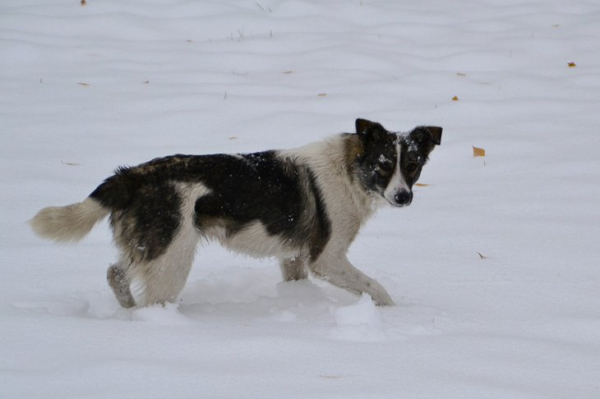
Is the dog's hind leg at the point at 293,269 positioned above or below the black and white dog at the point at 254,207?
below

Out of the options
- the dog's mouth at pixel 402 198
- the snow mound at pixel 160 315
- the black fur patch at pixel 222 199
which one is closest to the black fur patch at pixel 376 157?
the dog's mouth at pixel 402 198

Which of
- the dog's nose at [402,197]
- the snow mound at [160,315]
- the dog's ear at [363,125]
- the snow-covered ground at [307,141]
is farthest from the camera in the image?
the dog's ear at [363,125]

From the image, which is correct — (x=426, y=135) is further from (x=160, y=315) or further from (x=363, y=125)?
(x=160, y=315)

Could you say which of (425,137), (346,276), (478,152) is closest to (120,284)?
(346,276)

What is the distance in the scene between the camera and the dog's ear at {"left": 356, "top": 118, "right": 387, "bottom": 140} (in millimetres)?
5098

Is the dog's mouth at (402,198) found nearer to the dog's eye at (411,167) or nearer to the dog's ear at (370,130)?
the dog's eye at (411,167)

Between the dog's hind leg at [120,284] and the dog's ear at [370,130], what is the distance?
6.19ft

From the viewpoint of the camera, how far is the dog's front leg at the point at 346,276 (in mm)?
4855

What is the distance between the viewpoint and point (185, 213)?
4.51 meters

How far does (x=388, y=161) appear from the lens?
5.05 metres

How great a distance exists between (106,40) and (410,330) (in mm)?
8731

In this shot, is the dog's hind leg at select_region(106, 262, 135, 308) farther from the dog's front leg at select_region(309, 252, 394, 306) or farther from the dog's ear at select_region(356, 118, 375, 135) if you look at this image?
the dog's ear at select_region(356, 118, 375, 135)

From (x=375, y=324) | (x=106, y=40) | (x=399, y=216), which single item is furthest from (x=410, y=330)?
(x=106, y=40)

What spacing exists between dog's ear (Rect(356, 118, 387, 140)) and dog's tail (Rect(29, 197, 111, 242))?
1825 millimetres
